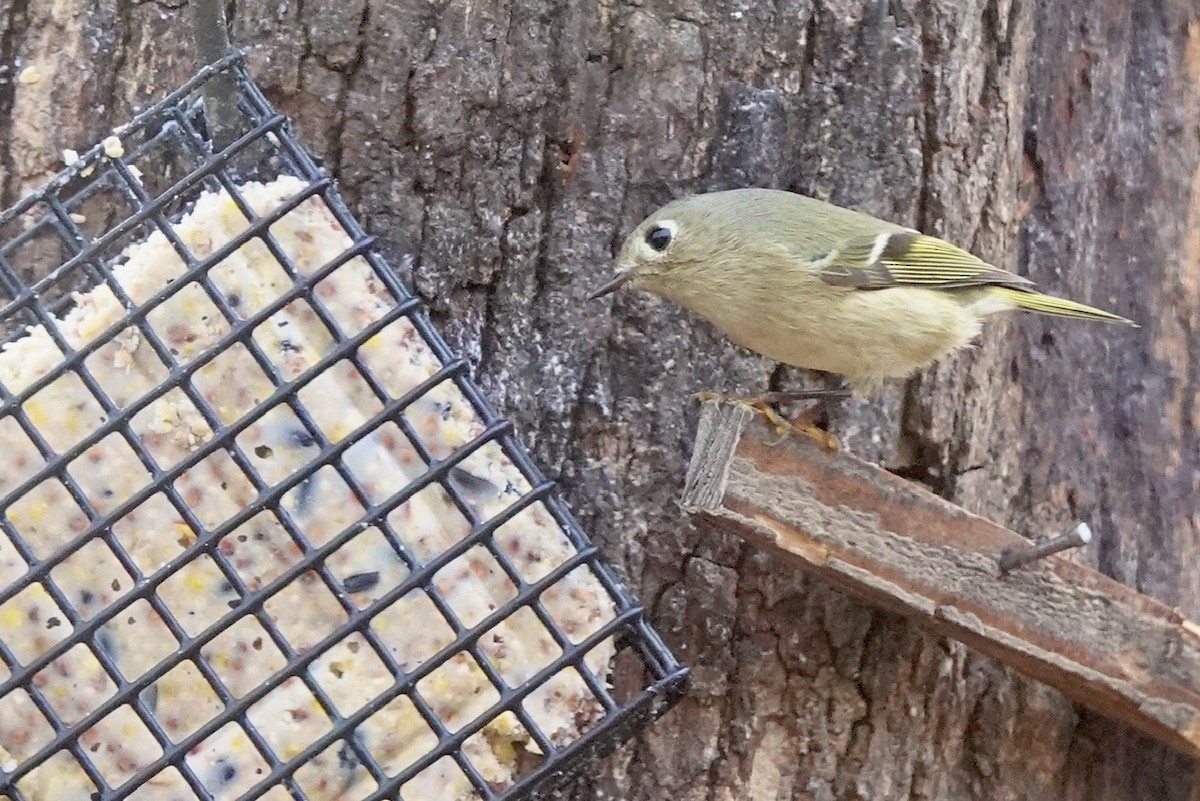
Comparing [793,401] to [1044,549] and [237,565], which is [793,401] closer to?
[1044,549]

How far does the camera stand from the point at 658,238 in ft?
6.98

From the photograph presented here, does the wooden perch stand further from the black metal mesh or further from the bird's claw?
the black metal mesh

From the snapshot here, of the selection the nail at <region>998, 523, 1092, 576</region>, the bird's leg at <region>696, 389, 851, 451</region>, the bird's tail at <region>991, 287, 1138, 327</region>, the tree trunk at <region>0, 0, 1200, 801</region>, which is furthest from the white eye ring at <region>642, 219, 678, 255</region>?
the nail at <region>998, 523, 1092, 576</region>

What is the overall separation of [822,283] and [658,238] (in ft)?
1.14

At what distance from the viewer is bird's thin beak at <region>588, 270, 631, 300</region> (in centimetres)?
214

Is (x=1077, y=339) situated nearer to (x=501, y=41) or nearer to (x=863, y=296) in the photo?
(x=863, y=296)

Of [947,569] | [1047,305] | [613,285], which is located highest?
[613,285]

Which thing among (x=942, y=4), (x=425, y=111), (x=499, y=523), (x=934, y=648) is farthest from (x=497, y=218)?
(x=934, y=648)

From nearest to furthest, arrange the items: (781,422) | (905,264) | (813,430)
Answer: (781,422)
(813,430)
(905,264)

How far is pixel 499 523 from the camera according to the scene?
1785 millimetres

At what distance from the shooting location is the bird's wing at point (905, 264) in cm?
223

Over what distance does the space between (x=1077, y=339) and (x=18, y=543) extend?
6.36 ft

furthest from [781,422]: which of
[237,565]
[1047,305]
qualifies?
[237,565]

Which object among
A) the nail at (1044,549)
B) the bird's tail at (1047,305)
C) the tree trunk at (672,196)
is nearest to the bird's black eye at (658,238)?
the tree trunk at (672,196)
